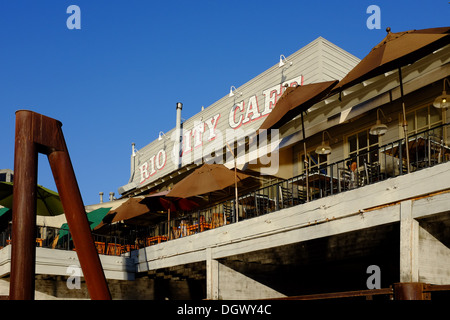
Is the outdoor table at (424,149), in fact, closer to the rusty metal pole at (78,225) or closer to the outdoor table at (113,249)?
the rusty metal pole at (78,225)

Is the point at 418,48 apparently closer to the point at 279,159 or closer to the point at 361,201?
the point at 361,201

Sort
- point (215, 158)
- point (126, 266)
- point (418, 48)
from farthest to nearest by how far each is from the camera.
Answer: point (215, 158)
point (126, 266)
point (418, 48)

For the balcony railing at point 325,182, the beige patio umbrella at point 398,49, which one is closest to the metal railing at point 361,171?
the balcony railing at point 325,182

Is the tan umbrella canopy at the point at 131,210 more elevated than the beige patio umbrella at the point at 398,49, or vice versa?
the beige patio umbrella at the point at 398,49

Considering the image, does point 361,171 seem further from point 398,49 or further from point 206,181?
point 398,49

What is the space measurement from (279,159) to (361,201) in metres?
7.73

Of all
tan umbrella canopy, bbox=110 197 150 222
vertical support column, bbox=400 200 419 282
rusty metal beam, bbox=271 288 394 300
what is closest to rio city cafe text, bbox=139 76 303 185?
tan umbrella canopy, bbox=110 197 150 222

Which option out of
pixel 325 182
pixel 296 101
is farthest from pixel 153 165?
pixel 325 182

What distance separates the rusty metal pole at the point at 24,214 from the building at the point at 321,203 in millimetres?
6125

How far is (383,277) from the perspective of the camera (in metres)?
15.6

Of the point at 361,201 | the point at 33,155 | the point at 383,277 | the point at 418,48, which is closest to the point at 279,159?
the point at 383,277

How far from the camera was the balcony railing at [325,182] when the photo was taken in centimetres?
1248

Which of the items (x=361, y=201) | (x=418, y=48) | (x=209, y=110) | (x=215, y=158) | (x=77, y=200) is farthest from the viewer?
(x=209, y=110)
